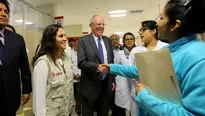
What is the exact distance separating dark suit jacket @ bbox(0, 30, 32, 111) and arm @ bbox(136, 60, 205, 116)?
1.20 metres

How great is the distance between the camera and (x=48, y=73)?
4.04ft

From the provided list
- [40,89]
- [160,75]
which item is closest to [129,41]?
[40,89]

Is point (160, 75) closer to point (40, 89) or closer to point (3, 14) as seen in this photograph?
point (40, 89)

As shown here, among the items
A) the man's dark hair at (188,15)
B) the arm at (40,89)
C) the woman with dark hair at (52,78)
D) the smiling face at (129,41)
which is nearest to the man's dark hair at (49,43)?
the woman with dark hair at (52,78)

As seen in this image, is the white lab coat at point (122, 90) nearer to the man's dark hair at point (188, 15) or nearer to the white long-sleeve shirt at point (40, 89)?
the white long-sleeve shirt at point (40, 89)

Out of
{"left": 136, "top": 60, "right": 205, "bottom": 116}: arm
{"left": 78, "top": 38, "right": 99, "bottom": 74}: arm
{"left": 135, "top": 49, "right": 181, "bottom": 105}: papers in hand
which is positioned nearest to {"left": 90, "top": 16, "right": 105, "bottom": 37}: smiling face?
{"left": 78, "top": 38, "right": 99, "bottom": 74}: arm

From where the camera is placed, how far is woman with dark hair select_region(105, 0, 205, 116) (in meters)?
0.57

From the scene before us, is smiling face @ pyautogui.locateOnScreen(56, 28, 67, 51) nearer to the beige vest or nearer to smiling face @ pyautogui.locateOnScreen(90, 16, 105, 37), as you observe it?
the beige vest

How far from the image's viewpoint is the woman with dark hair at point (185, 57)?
569 millimetres

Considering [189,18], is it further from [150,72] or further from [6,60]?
[6,60]

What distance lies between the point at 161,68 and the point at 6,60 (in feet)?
4.07

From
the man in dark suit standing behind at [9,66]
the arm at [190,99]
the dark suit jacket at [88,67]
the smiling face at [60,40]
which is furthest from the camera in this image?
the dark suit jacket at [88,67]

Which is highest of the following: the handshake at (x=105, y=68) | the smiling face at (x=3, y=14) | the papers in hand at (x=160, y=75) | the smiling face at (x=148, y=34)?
the smiling face at (x=3, y=14)

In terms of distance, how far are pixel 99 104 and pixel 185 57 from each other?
4.46 feet
